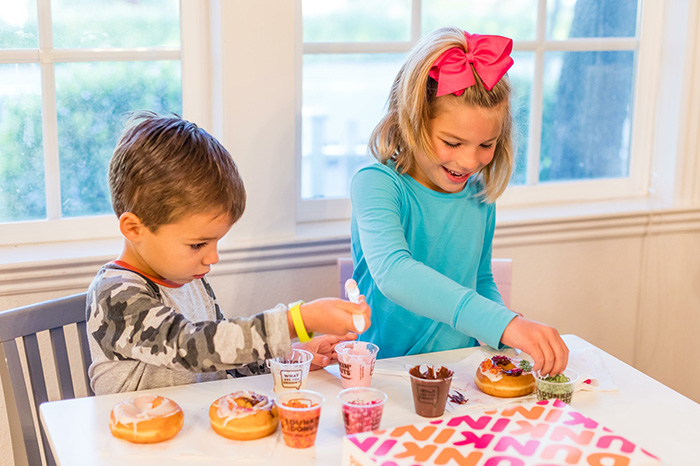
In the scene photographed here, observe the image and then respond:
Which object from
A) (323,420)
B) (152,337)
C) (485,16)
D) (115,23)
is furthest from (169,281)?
(485,16)

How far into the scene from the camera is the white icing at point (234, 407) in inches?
45.9

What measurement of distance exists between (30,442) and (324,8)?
1.42 metres

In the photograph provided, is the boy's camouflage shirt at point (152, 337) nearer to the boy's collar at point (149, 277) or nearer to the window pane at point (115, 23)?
the boy's collar at point (149, 277)

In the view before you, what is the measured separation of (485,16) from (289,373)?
1.58 m

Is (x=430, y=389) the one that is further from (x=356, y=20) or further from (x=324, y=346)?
(x=356, y=20)

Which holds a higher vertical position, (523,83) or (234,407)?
(523,83)

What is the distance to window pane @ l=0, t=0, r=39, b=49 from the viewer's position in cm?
191

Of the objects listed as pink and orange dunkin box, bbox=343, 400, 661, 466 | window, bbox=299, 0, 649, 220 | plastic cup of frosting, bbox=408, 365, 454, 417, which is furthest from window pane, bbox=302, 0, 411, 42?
pink and orange dunkin box, bbox=343, 400, 661, 466

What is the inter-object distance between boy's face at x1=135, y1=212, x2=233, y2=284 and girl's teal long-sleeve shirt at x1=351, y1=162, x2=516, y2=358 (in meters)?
0.34

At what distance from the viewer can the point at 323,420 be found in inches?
48.7

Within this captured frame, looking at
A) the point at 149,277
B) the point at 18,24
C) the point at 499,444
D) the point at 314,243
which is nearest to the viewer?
the point at 499,444

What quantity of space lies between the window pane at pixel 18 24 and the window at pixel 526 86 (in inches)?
29.0

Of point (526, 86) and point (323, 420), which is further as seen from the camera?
point (526, 86)

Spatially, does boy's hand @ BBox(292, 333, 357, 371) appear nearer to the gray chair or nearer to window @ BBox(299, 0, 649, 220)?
the gray chair
